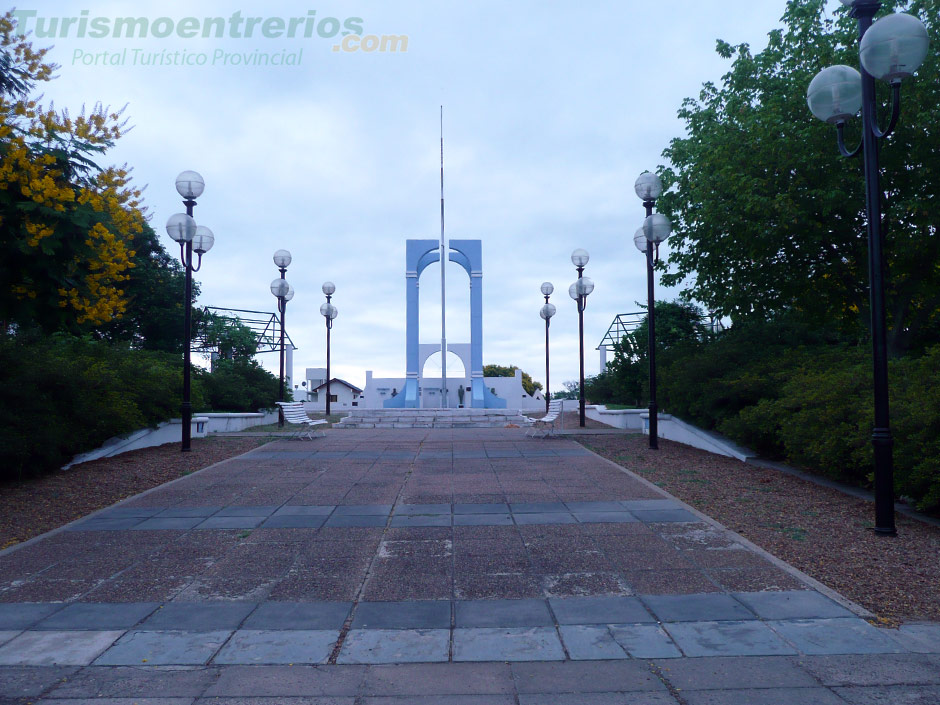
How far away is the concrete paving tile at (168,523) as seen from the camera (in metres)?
7.27

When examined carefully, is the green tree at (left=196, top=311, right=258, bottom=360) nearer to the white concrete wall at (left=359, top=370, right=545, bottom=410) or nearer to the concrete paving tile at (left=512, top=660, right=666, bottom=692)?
the white concrete wall at (left=359, top=370, right=545, bottom=410)

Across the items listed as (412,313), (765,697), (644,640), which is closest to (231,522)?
(644,640)

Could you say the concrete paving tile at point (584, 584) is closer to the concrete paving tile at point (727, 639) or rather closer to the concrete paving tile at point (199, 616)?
the concrete paving tile at point (727, 639)

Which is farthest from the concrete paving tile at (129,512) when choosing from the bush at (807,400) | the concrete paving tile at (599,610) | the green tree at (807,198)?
the green tree at (807,198)

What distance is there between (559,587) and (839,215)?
12.2 m

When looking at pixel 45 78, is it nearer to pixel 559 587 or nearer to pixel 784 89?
pixel 559 587

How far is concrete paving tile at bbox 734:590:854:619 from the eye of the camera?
4.62 metres

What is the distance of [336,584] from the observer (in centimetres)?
538

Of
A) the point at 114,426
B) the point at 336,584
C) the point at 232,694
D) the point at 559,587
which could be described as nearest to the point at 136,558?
the point at 336,584

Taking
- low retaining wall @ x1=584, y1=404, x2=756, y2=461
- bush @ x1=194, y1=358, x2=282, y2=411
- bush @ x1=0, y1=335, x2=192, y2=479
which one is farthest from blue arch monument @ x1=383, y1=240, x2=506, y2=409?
bush @ x1=0, y1=335, x2=192, y2=479

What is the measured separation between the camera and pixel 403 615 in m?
4.72

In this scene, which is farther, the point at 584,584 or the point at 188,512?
the point at 188,512

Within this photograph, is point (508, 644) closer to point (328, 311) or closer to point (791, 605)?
point (791, 605)

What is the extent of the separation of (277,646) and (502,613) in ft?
4.82
